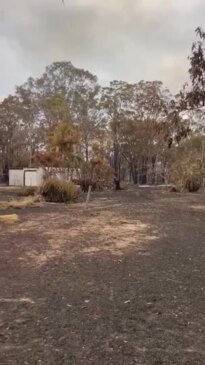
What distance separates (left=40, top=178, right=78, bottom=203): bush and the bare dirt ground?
8.17 meters

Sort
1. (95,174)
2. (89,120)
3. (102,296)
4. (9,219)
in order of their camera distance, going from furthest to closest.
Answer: (89,120) → (95,174) → (9,219) → (102,296)

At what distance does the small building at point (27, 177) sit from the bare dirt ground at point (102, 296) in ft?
87.5

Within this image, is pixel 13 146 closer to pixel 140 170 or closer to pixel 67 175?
pixel 140 170

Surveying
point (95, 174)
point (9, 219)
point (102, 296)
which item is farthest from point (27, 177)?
point (102, 296)

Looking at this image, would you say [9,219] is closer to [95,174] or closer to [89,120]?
[95,174]

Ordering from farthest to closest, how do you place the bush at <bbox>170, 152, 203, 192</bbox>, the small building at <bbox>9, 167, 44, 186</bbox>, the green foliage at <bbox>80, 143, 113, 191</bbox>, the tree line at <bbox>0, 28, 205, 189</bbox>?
the tree line at <bbox>0, 28, 205, 189</bbox> < the small building at <bbox>9, 167, 44, 186</bbox> < the green foliage at <bbox>80, 143, 113, 191</bbox> < the bush at <bbox>170, 152, 203, 192</bbox>

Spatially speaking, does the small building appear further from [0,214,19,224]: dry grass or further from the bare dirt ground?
the bare dirt ground

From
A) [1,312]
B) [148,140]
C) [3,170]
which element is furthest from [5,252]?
[3,170]

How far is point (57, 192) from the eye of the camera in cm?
1869

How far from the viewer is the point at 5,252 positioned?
7.73 m

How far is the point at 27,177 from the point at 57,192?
23.2 metres

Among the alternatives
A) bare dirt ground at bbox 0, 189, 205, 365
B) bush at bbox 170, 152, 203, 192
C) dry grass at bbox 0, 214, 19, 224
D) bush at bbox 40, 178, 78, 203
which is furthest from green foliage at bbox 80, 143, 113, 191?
bare dirt ground at bbox 0, 189, 205, 365

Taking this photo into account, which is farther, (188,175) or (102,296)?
(188,175)

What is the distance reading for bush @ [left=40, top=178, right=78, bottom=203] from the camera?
1858cm
